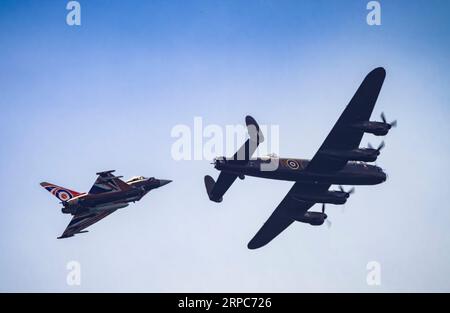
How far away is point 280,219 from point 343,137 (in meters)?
11.1

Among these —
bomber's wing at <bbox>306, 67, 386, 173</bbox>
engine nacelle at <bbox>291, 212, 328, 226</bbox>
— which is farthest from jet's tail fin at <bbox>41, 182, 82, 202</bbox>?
bomber's wing at <bbox>306, 67, 386, 173</bbox>

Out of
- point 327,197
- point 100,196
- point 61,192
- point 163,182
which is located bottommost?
point 327,197

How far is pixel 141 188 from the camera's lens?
45.8 metres

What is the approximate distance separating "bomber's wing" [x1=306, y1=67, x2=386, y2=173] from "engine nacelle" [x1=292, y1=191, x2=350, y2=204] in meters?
3.19

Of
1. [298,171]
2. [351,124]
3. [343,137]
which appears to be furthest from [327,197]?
[351,124]

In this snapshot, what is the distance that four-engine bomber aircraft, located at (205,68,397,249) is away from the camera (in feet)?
123

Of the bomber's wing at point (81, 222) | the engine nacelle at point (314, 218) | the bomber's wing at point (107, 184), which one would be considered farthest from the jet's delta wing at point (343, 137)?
the bomber's wing at point (81, 222)

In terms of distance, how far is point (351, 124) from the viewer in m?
38.6

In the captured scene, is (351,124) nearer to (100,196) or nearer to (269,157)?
(269,157)

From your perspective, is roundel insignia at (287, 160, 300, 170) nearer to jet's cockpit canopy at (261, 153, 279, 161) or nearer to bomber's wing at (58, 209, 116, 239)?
jet's cockpit canopy at (261, 153, 279, 161)

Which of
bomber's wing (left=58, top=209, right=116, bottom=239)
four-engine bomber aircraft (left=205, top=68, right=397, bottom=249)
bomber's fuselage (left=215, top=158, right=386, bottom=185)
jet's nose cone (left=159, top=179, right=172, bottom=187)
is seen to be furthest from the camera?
jet's nose cone (left=159, top=179, right=172, bottom=187)

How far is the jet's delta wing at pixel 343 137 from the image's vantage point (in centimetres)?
3712
